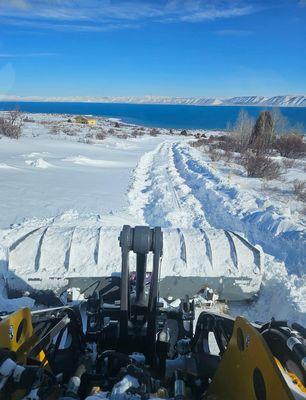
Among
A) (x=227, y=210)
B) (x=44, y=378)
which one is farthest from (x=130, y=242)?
(x=227, y=210)

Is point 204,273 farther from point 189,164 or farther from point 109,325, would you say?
point 189,164

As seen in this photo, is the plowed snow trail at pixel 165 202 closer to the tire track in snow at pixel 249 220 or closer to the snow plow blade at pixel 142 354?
the tire track in snow at pixel 249 220

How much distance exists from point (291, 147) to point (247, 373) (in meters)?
31.8

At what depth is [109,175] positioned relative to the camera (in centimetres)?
1722

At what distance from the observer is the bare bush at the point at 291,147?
3178cm

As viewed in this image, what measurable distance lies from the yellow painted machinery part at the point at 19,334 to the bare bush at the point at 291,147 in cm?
3107

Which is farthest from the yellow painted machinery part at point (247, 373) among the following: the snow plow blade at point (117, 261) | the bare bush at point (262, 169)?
the bare bush at point (262, 169)

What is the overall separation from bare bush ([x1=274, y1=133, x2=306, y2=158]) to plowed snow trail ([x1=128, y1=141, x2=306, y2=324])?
55.0ft

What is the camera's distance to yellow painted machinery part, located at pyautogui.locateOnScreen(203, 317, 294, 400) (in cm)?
212

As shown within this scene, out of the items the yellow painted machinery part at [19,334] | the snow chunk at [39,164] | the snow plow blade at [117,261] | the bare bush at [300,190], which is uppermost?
the yellow painted machinery part at [19,334]

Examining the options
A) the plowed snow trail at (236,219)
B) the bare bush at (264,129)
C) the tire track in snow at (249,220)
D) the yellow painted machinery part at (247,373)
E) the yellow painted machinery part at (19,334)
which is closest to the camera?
the yellow painted machinery part at (247,373)

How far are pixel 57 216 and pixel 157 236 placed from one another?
6887 mm

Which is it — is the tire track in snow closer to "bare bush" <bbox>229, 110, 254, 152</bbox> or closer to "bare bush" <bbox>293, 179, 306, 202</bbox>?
"bare bush" <bbox>293, 179, 306, 202</bbox>

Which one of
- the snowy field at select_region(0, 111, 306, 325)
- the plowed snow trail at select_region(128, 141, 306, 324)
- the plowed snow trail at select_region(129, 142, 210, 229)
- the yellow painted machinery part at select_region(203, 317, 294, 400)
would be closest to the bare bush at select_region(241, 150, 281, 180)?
the snowy field at select_region(0, 111, 306, 325)
